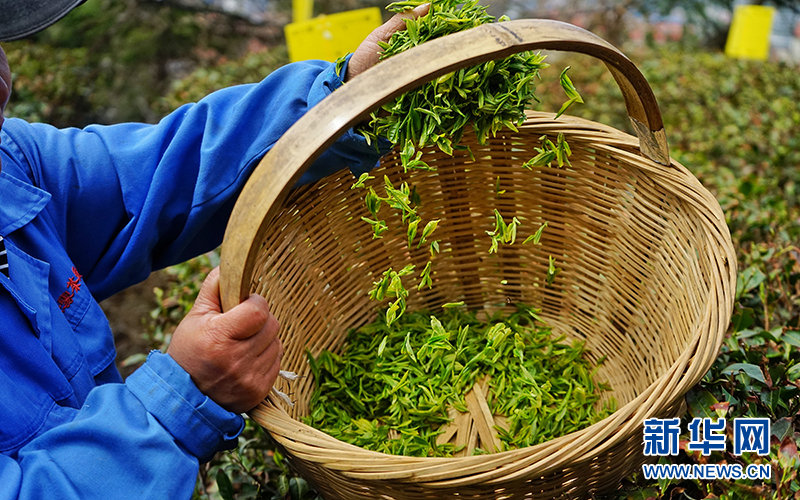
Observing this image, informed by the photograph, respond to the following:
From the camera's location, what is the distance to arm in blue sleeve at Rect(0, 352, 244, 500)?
0.83 m

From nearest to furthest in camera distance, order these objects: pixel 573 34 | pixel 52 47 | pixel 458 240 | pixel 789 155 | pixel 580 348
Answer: pixel 573 34, pixel 580 348, pixel 458 240, pixel 789 155, pixel 52 47

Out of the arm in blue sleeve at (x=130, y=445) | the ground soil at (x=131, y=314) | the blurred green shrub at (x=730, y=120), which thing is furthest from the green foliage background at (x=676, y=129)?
the arm in blue sleeve at (x=130, y=445)

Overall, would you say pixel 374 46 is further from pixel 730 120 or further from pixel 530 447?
pixel 730 120

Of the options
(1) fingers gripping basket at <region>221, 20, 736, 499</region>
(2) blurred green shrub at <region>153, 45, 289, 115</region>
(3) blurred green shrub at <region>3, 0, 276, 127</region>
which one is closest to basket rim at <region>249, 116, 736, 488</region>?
(1) fingers gripping basket at <region>221, 20, 736, 499</region>

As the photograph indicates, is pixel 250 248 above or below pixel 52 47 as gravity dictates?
above

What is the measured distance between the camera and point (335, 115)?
0.85 m

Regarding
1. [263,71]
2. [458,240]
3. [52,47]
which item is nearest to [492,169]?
[458,240]

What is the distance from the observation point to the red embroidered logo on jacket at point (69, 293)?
1.07 meters

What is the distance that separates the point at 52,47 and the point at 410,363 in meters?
3.29

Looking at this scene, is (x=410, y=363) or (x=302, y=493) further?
(x=410, y=363)

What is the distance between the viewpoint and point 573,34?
0.94 meters

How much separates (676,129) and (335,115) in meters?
2.35

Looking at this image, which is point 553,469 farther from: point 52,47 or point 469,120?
point 52,47

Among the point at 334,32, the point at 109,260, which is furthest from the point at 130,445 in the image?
the point at 334,32
